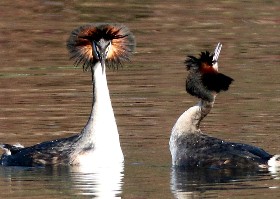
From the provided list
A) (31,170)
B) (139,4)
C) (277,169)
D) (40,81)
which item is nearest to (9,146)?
(31,170)

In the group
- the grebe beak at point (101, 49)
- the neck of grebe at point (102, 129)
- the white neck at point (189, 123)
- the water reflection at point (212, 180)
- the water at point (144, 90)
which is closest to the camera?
the water reflection at point (212, 180)

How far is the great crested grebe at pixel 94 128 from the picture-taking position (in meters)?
16.8

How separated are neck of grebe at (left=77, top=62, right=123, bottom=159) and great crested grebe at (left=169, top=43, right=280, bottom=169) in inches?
27.9

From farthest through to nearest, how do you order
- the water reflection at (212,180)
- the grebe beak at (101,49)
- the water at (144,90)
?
the grebe beak at (101,49) → the water at (144,90) → the water reflection at (212,180)

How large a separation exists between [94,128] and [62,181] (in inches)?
51.8

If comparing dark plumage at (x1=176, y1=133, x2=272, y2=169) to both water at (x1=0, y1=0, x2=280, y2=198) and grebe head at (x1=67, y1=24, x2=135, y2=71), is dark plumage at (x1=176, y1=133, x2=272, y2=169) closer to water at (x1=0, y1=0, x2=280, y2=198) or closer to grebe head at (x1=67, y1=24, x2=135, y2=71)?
water at (x1=0, y1=0, x2=280, y2=198)

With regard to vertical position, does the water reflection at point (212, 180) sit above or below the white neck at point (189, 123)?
below

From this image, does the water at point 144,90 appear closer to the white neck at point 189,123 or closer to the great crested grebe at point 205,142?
the great crested grebe at point 205,142

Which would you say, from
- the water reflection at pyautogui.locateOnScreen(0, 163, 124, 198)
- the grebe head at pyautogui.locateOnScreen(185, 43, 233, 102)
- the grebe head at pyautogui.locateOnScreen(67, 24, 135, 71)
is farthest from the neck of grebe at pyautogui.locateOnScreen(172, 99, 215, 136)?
the grebe head at pyautogui.locateOnScreen(67, 24, 135, 71)

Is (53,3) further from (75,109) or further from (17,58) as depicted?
(75,109)

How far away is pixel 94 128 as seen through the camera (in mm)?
16953

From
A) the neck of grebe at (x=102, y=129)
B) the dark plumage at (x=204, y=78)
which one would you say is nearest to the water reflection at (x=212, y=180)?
the neck of grebe at (x=102, y=129)

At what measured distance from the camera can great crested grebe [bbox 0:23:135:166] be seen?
55.3 feet

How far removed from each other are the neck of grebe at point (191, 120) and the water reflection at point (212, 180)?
852mm
